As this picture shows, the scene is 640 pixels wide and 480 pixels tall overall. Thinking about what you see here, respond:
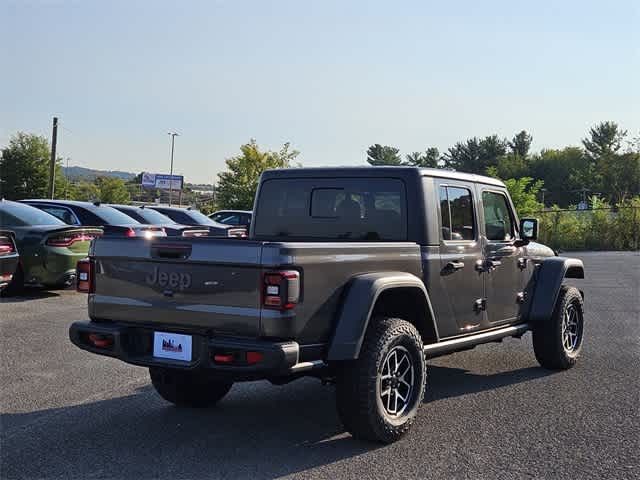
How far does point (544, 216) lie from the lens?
108 feet

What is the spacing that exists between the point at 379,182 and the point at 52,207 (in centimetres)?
967

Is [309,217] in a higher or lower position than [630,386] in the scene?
higher

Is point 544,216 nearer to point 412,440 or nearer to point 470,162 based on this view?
point 412,440

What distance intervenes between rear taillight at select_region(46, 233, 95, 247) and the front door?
7.12 m

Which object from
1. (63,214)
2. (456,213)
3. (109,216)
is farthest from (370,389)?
(63,214)

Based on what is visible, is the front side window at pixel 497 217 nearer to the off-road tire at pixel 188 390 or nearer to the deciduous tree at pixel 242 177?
the off-road tire at pixel 188 390

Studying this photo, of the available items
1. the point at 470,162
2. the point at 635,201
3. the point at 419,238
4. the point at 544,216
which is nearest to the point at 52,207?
the point at 419,238

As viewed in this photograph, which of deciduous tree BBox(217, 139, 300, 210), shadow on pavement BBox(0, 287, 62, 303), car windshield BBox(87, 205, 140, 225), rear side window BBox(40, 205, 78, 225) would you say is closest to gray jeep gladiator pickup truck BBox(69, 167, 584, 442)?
shadow on pavement BBox(0, 287, 62, 303)

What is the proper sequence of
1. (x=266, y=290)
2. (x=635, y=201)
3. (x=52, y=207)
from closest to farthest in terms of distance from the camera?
(x=266, y=290), (x=52, y=207), (x=635, y=201)

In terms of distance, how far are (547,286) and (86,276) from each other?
425 centimetres

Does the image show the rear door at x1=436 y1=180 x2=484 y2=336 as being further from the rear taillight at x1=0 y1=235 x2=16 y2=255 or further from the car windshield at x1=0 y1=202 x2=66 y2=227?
the car windshield at x1=0 y1=202 x2=66 y2=227

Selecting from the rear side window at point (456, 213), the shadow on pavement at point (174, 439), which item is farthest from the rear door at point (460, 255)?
the shadow on pavement at point (174, 439)

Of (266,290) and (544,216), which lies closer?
(266,290)

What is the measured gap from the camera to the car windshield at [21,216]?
11617 millimetres
